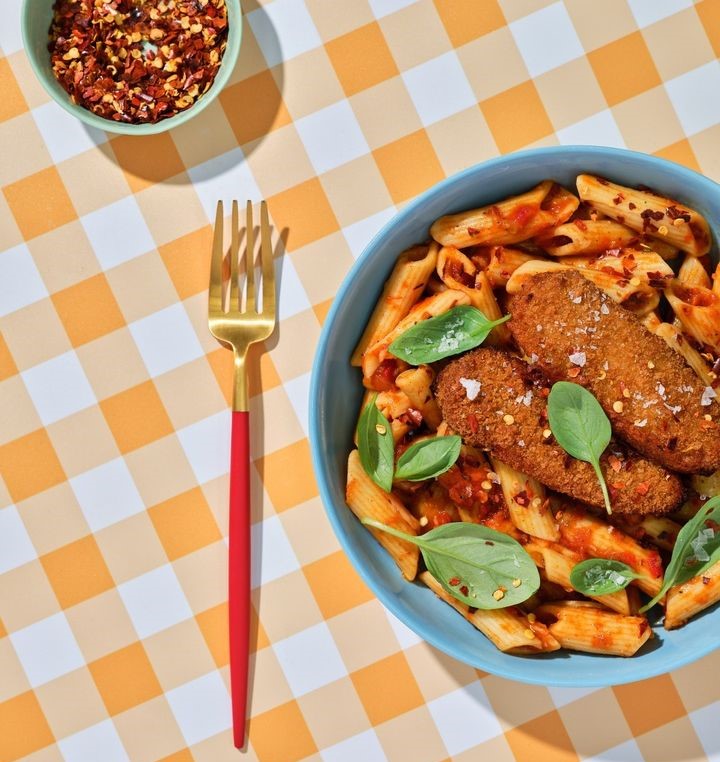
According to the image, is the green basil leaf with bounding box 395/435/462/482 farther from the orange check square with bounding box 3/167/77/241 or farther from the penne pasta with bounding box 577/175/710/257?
the orange check square with bounding box 3/167/77/241

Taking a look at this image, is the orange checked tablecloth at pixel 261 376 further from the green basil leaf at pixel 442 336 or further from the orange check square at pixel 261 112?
the green basil leaf at pixel 442 336

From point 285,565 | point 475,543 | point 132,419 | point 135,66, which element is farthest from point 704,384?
point 135,66

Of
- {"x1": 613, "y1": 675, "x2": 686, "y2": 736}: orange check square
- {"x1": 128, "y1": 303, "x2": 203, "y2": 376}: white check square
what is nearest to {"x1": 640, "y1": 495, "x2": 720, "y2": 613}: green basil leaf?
{"x1": 613, "y1": 675, "x2": 686, "y2": 736}: orange check square

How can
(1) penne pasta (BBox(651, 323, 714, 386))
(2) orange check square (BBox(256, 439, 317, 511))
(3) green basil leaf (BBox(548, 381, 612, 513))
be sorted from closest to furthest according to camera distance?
(3) green basil leaf (BBox(548, 381, 612, 513)) → (1) penne pasta (BBox(651, 323, 714, 386)) → (2) orange check square (BBox(256, 439, 317, 511))

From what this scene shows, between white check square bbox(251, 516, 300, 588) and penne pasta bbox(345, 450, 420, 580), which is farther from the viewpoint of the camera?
white check square bbox(251, 516, 300, 588)

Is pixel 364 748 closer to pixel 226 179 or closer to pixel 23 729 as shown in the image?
pixel 23 729

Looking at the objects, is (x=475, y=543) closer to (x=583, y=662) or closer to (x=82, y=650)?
(x=583, y=662)
